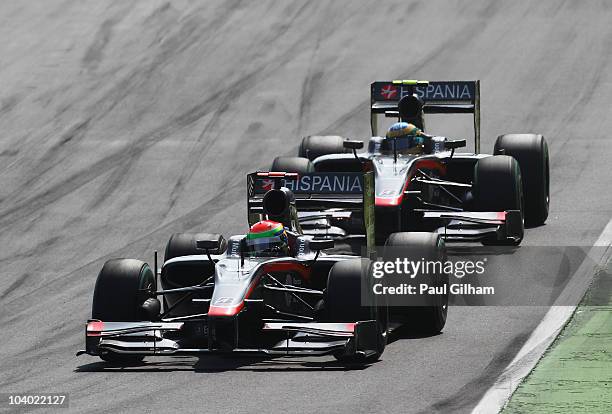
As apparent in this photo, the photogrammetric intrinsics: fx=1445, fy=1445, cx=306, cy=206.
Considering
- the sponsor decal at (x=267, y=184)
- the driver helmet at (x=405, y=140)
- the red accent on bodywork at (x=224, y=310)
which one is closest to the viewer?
the red accent on bodywork at (x=224, y=310)

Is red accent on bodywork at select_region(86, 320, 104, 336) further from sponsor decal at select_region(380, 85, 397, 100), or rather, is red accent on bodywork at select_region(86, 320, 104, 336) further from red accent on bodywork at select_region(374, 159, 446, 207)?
sponsor decal at select_region(380, 85, 397, 100)

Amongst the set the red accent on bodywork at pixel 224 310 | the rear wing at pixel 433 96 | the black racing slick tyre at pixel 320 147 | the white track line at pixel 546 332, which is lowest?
the white track line at pixel 546 332

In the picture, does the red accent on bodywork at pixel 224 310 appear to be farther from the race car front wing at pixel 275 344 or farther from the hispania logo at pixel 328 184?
the hispania logo at pixel 328 184

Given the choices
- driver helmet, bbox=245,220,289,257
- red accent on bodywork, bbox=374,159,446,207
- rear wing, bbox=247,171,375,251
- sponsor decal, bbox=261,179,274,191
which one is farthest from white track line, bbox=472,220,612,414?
sponsor decal, bbox=261,179,274,191

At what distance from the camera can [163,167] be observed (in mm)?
27875

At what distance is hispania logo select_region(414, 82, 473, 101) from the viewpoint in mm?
24406

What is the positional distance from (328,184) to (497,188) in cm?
400

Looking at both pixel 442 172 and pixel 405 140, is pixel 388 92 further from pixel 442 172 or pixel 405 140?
pixel 442 172

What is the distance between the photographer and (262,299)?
15398mm

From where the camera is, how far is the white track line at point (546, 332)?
13062 mm

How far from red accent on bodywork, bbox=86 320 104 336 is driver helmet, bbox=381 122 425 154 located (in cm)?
863

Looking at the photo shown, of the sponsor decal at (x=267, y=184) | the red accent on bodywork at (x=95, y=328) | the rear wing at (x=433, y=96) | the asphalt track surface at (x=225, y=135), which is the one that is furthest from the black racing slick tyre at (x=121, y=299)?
the rear wing at (x=433, y=96)

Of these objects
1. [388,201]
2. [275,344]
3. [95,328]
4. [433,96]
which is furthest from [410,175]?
[95,328]

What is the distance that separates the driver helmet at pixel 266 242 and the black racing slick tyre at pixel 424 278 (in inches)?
48.1
